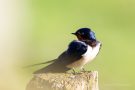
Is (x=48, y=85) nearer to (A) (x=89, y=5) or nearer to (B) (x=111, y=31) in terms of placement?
(B) (x=111, y=31)

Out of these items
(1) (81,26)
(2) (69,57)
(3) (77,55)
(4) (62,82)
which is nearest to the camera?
(4) (62,82)

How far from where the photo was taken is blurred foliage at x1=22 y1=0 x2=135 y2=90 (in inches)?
351

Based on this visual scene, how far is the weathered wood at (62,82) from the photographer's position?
16.1 feet

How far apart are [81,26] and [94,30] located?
Result: 1.33 ft

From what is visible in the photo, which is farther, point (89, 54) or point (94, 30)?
point (94, 30)

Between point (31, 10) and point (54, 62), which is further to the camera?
point (31, 10)

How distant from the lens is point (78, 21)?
38.6 ft

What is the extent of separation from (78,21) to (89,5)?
1059 millimetres

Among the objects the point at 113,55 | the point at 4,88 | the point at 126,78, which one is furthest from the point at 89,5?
the point at 4,88

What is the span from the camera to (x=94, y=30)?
1099cm

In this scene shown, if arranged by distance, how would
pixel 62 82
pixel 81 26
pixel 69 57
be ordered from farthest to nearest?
pixel 81 26 → pixel 69 57 → pixel 62 82

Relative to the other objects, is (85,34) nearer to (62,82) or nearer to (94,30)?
(62,82)

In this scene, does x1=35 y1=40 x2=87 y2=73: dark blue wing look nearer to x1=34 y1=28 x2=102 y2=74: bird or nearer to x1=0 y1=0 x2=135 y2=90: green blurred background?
x1=34 y1=28 x2=102 y2=74: bird

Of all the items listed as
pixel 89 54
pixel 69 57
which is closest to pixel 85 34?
pixel 89 54
